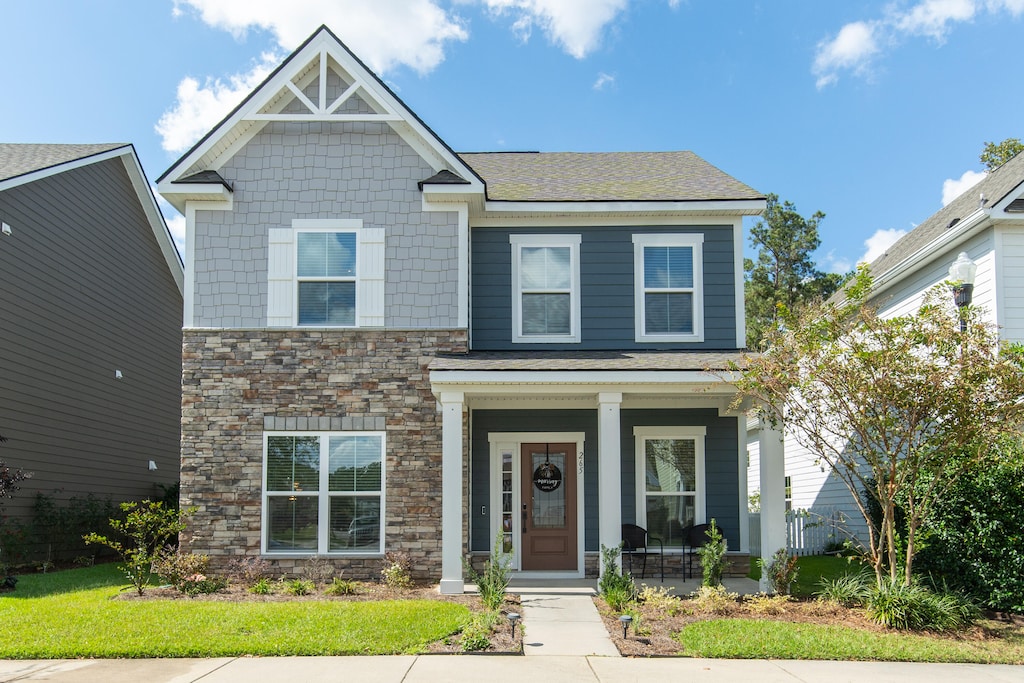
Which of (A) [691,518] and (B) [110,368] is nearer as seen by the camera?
(A) [691,518]

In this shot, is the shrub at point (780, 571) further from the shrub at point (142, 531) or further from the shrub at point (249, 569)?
the shrub at point (142, 531)

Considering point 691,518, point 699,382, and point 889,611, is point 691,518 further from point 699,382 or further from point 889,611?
point 889,611

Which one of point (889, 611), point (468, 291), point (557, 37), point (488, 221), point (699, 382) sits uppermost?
point (557, 37)

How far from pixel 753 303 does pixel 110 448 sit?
2484cm

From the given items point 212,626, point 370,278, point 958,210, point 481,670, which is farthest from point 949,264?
point 212,626

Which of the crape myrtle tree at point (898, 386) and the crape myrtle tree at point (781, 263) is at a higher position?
the crape myrtle tree at point (781, 263)

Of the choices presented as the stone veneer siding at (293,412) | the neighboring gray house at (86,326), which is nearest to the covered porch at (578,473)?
the stone veneer siding at (293,412)

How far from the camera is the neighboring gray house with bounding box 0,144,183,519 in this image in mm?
15414

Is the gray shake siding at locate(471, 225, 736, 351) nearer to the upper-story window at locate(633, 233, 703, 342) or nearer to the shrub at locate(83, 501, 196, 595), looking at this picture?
the upper-story window at locate(633, 233, 703, 342)

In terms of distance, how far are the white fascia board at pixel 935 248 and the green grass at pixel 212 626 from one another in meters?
9.71

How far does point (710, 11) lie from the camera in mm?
16094

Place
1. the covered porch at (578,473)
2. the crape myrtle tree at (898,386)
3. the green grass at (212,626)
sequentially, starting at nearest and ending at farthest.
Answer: the green grass at (212,626), the crape myrtle tree at (898,386), the covered porch at (578,473)

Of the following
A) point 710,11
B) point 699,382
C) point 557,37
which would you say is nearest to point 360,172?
→ point 557,37

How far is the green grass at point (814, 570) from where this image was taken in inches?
496
